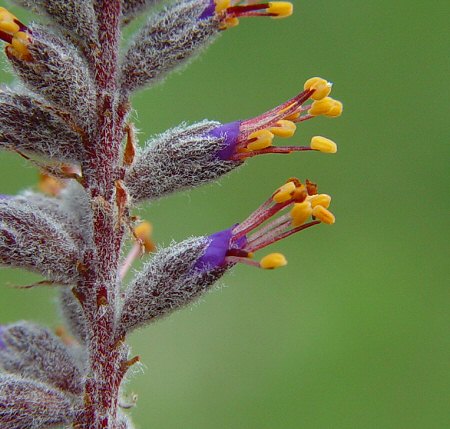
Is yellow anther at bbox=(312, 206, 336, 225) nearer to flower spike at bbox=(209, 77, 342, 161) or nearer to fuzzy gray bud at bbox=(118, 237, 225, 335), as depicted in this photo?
flower spike at bbox=(209, 77, 342, 161)

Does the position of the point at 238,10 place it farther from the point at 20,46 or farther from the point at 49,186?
the point at 49,186

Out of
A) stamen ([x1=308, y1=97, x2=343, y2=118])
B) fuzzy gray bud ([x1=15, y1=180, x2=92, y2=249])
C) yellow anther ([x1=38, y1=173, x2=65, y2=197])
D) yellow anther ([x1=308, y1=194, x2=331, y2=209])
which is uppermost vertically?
yellow anther ([x1=38, y1=173, x2=65, y2=197])

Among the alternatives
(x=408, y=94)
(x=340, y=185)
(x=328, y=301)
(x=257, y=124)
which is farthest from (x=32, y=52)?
(x=408, y=94)

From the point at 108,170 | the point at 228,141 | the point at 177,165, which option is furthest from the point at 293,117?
the point at 108,170

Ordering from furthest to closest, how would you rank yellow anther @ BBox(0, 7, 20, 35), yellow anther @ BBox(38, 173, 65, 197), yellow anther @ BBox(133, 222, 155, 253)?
yellow anther @ BBox(38, 173, 65, 197) → yellow anther @ BBox(133, 222, 155, 253) → yellow anther @ BBox(0, 7, 20, 35)

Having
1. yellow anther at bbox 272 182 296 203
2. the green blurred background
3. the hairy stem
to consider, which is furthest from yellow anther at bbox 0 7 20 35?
the green blurred background

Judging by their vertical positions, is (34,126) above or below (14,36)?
below
